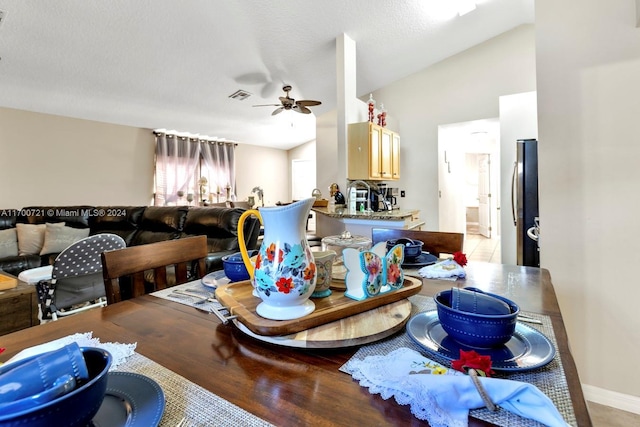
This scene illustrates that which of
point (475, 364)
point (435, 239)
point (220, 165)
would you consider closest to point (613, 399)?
point (435, 239)

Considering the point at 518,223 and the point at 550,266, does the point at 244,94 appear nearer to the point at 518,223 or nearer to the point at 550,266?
the point at 518,223

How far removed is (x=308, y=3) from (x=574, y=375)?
3.37 meters

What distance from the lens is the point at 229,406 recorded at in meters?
0.48

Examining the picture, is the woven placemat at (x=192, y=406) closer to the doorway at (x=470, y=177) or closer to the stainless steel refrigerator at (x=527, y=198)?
the stainless steel refrigerator at (x=527, y=198)

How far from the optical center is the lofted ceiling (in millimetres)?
2838

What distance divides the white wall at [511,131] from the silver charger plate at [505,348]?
140 inches

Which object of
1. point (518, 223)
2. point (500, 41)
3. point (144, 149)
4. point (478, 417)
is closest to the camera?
point (478, 417)

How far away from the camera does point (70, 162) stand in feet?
15.6

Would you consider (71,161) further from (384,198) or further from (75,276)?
(384,198)

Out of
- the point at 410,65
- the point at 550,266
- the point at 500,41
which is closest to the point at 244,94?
the point at 410,65

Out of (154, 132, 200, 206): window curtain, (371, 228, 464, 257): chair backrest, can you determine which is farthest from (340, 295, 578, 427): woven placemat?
(154, 132, 200, 206): window curtain

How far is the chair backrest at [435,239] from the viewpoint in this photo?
157 cm

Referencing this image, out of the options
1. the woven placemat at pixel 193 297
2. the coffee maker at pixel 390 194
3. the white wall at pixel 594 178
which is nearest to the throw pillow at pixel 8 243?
the woven placemat at pixel 193 297

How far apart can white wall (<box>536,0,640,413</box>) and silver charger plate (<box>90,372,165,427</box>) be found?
2.13 metres
